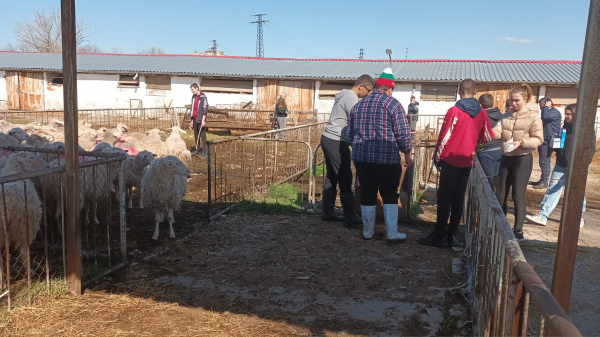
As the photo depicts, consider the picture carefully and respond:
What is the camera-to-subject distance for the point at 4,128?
436 inches

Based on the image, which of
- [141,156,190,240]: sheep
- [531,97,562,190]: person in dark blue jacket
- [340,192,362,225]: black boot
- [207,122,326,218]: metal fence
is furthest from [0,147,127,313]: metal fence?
[531,97,562,190]: person in dark blue jacket

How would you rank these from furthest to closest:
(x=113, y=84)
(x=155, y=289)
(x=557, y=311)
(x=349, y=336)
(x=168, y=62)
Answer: (x=168, y=62) → (x=113, y=84) → (x=155, y=289) → (x=349, y=336) → (x=557, y=311)

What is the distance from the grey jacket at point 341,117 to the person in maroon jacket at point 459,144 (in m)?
1.32

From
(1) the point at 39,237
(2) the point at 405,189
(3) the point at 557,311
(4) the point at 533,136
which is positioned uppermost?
(4) the point at 533,136

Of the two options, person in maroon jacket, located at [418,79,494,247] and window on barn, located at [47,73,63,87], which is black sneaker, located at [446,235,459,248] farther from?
window on barn, located at [47,73,63,87]

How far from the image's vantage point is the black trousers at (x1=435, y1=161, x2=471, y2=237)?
5.07 metres

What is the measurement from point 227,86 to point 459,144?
22725 mm

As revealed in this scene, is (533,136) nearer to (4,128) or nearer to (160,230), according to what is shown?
(160,230)

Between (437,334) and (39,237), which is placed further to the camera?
(39,237)

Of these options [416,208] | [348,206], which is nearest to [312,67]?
[416,208]

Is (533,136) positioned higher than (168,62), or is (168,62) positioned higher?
(168,62)

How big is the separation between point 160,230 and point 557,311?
541 cm

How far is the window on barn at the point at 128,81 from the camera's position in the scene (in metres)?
27.3

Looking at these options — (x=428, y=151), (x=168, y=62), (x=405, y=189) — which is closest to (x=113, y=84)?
(x=168, y=62)
